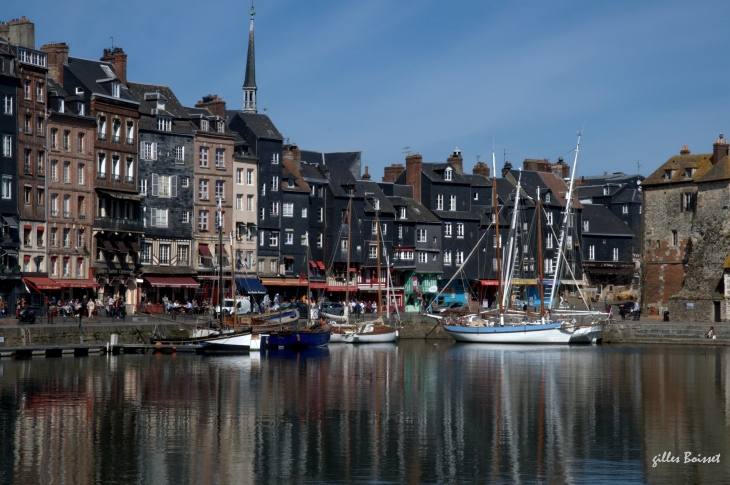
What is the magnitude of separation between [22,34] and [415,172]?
40750 mm

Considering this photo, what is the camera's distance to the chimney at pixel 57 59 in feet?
257

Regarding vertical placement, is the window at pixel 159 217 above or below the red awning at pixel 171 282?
above

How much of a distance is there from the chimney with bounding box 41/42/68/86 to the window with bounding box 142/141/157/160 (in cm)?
745

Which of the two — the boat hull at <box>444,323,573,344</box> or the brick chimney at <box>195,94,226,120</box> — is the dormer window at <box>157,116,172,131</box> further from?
the boat hull at <box>444,323,573,344</box>

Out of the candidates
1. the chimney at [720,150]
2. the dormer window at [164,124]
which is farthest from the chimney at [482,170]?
the dormer window at [164,124]

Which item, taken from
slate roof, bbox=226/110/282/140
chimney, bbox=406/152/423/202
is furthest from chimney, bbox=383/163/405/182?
slate roof, bbox=226/110/282/140

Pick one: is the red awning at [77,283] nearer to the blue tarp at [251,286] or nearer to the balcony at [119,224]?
the balcony at [119,224]

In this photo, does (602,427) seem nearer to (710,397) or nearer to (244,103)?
(710,397)

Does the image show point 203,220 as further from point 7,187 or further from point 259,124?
point 7,187

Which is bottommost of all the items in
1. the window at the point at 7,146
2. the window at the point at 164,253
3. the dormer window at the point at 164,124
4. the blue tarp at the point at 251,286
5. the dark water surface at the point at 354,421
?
the dark water surface at the point at 354,421

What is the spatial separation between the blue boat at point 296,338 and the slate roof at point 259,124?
24.1m

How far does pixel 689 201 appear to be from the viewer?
85.2 meters

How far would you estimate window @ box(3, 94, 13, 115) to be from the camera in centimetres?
7062

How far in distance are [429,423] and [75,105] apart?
46.0 meters
